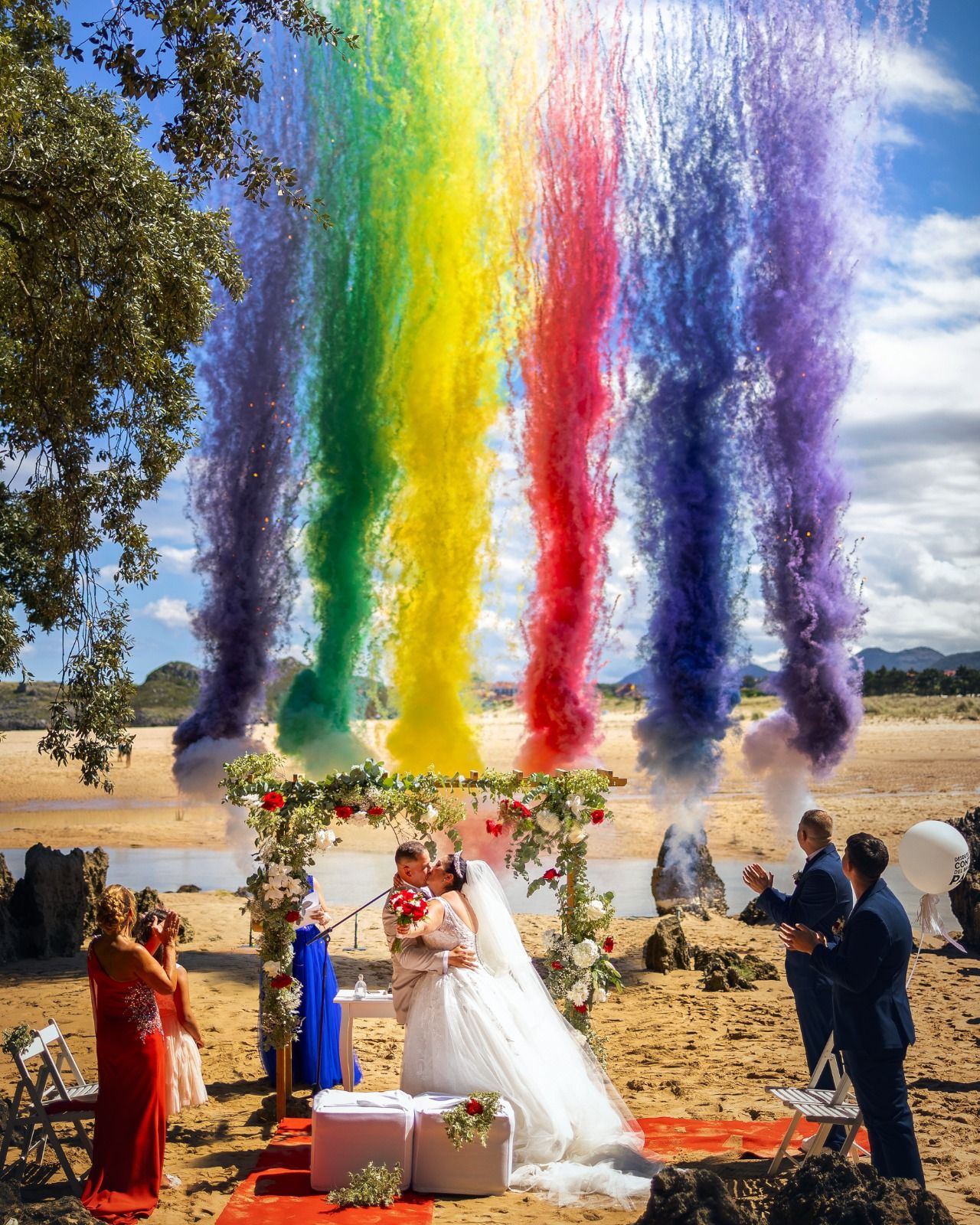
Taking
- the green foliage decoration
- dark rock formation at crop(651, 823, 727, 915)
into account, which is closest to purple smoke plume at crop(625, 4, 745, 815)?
dark rock formation at crop(651, 823, 727, 915)

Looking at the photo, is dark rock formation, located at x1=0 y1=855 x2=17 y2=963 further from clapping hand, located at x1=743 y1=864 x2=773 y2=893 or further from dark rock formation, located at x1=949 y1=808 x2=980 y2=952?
dark rock formation, located at x1=949 y1=808 x2=980 y2=952

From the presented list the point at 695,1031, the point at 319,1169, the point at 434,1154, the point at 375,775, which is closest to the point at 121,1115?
the point at 319,1169

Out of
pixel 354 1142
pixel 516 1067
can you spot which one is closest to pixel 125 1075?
pixel 354 1142

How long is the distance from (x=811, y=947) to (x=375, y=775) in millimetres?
4043

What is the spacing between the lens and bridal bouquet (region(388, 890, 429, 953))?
8148mm

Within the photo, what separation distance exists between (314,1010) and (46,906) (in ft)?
24.1

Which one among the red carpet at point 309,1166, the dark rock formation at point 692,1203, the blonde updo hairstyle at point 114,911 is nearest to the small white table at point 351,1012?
the red carpet at point 309,1166

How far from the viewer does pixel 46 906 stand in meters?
15.5

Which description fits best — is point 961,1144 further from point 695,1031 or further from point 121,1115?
point 121,1115

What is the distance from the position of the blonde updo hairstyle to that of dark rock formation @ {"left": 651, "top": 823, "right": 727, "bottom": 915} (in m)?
14.1

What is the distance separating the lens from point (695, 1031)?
12.4 metres

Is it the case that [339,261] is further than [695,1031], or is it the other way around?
[339,261]

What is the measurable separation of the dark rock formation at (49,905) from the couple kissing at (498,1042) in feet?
28.4

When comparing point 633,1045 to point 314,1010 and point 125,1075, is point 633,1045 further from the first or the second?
point 125,1075
